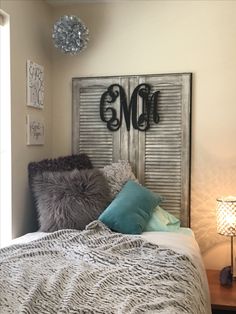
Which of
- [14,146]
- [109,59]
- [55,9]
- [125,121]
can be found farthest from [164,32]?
[14,146]

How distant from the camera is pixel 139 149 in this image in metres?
2.94

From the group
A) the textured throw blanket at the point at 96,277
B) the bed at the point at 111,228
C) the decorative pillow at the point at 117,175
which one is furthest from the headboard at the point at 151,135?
the textured throw blanket at the point at 96,277

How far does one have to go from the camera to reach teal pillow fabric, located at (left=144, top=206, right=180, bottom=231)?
252cm

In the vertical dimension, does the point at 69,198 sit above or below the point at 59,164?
below

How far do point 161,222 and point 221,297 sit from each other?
60cm

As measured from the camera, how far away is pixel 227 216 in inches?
98.0

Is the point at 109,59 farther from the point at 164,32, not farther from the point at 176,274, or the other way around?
the point at 176,274

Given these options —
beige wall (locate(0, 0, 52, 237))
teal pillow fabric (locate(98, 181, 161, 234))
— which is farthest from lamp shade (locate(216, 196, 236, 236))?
beige wall (locate(0, 0, 52, 237))

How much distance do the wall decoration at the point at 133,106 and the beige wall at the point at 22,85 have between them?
0.51 metres

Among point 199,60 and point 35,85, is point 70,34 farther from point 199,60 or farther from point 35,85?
point 199,60

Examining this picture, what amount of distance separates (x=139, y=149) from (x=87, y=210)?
2.43 feet

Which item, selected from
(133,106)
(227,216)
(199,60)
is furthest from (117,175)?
(199,60)

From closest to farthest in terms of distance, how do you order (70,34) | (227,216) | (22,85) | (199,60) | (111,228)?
1. (111,228)
2. (227,216)
3. (22,85)
4. (70,34)
5. (199,60)

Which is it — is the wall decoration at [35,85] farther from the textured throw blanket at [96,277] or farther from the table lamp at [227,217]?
the table lamp at [227,217]
